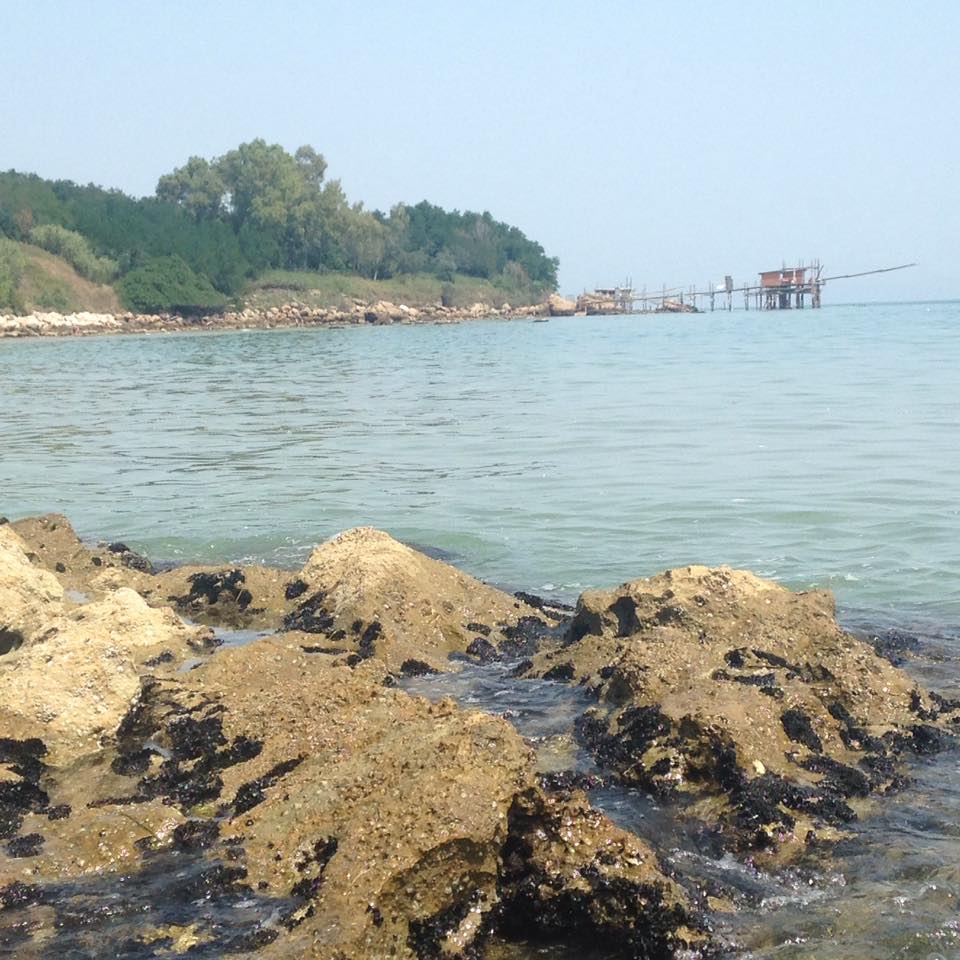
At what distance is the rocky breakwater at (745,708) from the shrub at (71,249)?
314ft

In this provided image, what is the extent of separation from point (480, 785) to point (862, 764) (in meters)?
2.53

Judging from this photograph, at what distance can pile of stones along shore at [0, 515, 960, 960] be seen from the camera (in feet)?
14.5

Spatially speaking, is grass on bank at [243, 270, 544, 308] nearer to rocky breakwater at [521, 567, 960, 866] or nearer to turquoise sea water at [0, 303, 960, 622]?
turquoise sea water at [0, 303, 960, 622]

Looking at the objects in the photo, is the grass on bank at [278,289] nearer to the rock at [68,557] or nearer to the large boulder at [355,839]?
the rock at [68,557]

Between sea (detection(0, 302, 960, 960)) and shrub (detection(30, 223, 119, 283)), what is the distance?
62.4m

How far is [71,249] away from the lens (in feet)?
313

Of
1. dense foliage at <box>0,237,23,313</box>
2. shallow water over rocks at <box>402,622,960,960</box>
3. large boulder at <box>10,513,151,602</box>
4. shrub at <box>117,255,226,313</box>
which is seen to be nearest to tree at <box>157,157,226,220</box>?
shrub at <box>117,255,226,313</box>

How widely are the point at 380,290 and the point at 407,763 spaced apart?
4566 inches

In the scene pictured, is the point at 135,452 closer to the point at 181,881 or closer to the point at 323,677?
the point at 323,677

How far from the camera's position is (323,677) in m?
6.47

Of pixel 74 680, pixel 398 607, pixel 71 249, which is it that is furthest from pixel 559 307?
pixel 74 680

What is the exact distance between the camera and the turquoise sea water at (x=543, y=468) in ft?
40.0

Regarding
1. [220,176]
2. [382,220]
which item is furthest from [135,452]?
[382,220]

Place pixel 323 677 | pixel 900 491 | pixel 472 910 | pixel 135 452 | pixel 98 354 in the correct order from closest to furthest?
1. pixel 472 910
2. pixel 323 677
3. pixel 900 491
4. pixel 135 452
5. pixel 98 354
